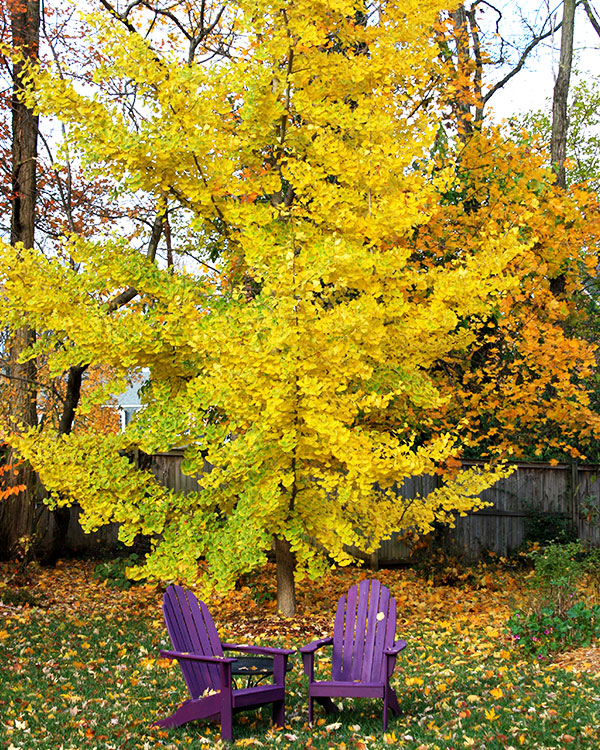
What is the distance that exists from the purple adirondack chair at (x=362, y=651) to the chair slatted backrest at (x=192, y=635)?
22.9 inches

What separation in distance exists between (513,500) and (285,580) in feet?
16.9

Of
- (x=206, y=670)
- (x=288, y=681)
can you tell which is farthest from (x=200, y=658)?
(x=288, y=681)

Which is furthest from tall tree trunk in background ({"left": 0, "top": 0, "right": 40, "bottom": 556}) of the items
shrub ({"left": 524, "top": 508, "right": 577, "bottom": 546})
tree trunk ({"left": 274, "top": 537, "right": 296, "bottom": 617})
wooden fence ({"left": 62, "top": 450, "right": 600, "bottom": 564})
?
shrub ({"left": 524, "top": 508, "right": 577, "bottom": 546})

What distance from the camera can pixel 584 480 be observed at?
12.1 m

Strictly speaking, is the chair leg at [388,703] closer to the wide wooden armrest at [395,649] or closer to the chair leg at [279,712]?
the wide wooden armrest at [395,649]

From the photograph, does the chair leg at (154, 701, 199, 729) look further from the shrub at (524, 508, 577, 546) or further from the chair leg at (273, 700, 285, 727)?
the shrub at (524, 508, 577, 546)

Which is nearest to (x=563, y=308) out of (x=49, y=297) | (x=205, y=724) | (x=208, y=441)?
(x=208, y=441)

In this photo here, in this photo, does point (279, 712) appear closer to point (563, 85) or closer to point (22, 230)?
point (22, 230)

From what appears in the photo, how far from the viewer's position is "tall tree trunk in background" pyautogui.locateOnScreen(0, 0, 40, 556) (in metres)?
10.5

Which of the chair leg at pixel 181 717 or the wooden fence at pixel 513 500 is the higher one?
the wooden fence at pixel 513 500

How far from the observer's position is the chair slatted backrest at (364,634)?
5.08 meters

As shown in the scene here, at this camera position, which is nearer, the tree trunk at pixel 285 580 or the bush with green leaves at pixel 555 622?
the bush with green leaves at pixel 555 622

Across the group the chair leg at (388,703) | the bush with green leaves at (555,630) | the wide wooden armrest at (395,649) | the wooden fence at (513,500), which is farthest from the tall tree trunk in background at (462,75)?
the chair leg at (388,703)

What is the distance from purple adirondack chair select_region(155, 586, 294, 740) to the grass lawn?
13 cm
